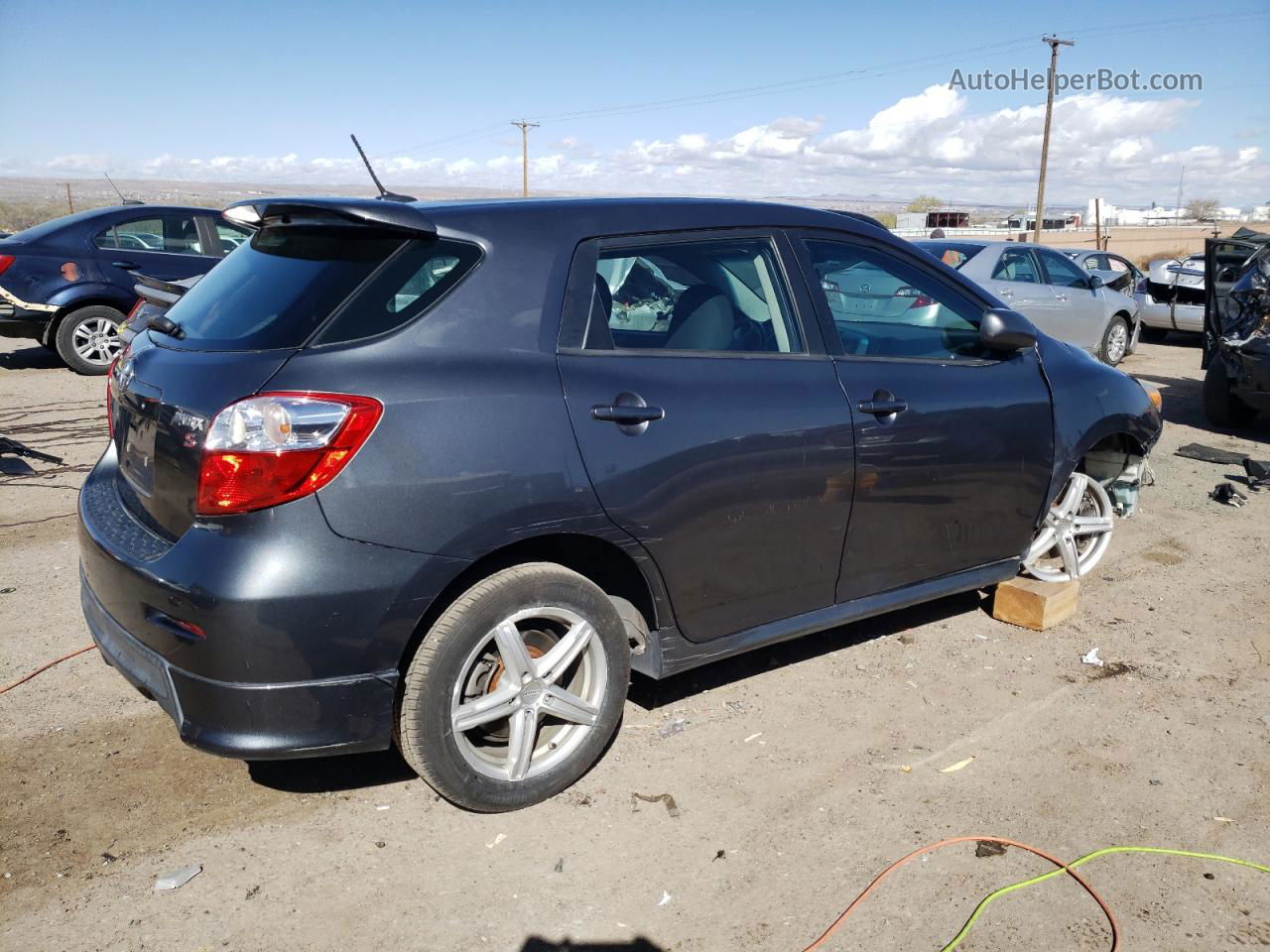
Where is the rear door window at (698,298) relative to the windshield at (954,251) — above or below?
above

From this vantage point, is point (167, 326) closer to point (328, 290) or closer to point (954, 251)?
point (328, 290)

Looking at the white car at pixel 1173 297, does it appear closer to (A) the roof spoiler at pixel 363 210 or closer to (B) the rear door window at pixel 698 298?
(B) the rear door window at pixel 698 298

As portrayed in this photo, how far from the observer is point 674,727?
3822 millimetres

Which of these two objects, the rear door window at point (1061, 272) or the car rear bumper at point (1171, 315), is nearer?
the rear door window at point (1061, 272)

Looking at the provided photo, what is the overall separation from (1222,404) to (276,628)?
9581 mm

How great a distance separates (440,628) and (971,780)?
1.87 metres

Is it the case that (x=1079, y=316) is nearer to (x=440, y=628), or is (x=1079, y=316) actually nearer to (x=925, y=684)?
(x=925, y=684)

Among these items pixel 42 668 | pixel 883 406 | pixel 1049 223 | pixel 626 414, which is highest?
pixel 626 414

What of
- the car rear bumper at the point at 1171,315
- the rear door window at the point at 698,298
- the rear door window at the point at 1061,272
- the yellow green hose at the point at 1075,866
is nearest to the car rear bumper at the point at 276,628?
the rear door window at the point at 698,298

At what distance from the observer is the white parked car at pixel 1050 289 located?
12.6 meters

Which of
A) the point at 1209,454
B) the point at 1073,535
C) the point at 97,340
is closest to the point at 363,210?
the point at 1073,535

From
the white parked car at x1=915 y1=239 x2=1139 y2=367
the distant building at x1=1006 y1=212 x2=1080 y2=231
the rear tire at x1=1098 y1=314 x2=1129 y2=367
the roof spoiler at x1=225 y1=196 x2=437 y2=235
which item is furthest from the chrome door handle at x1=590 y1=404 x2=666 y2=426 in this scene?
the distant building at x1=1006 y1=212 x2=1080 y2=231

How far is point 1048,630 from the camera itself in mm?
4828

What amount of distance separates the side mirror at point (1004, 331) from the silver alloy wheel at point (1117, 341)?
1132 cm
